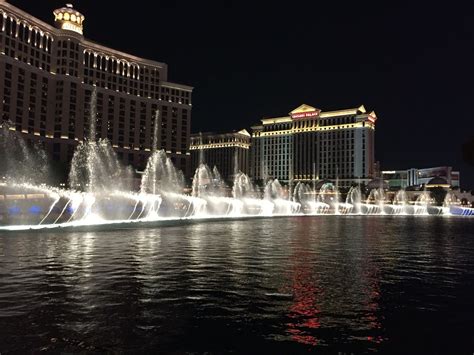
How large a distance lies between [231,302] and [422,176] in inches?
6895

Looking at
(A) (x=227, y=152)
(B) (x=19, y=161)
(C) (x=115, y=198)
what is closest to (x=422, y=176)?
(A) (x=227, y=152)

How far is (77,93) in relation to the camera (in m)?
119

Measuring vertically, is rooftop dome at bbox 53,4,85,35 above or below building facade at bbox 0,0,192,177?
above

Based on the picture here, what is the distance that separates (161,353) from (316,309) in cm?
377

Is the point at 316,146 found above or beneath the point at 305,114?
beneath

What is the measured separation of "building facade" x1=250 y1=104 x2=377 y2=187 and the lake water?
492 feet

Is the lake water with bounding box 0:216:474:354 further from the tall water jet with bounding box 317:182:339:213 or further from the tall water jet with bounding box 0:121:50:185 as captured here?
the tall water jet with bounding box 317:182:339:213

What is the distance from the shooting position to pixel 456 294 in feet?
35.4

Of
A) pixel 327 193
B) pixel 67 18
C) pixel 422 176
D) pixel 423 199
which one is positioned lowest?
pixel 423 199

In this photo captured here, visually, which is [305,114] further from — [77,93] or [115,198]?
[115,198]

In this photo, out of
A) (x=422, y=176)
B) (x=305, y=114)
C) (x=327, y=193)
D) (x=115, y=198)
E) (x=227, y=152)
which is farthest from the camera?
(x=227, y=152)

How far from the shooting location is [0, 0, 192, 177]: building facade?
10269cm

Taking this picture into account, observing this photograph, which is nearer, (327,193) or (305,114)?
(327,193)

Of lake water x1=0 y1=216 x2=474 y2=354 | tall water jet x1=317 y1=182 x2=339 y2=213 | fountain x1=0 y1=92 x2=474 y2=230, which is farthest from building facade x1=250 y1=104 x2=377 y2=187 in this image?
lake water x1=0 y1=216 x2=474 y2=354
